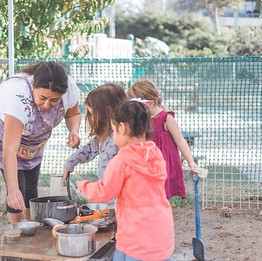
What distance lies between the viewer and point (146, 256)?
2.73 meters

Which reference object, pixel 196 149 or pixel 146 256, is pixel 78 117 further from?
pixel 196 149

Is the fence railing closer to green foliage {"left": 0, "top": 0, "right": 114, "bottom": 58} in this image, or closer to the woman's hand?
green foliage {"left": 0, "top": 0, "right": 114, "bottom": 58}

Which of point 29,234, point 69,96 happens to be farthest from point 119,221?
point 69,96

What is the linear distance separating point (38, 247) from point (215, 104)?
3.34 metres

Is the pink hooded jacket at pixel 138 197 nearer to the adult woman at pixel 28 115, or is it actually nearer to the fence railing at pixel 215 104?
the adult woman at pixel 28 115

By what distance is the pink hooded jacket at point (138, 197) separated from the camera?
8.96ft

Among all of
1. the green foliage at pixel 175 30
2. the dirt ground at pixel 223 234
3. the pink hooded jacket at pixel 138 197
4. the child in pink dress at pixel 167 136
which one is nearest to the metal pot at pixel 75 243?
the pink hooded jacket at pixel 138 197

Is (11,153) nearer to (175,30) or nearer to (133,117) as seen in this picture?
(133,117)

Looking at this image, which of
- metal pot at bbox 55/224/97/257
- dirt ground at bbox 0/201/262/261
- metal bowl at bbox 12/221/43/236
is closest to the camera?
metal pot at bbox 55/224/97/257

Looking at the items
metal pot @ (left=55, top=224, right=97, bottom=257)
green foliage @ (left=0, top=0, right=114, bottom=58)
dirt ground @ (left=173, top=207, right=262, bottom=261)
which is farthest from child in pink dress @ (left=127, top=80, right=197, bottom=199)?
green foliage @ (left=0, top=0, right=114, bottom=58)

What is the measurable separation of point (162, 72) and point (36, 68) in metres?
2.65

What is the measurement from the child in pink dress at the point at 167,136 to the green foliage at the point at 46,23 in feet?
9.27

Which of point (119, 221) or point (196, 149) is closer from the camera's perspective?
point (119, 221)

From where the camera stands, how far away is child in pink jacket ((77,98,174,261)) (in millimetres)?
2732
